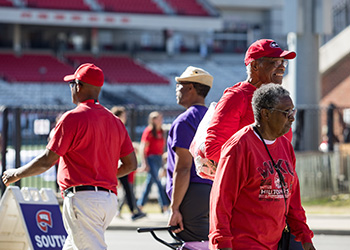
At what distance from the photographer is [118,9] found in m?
49.4

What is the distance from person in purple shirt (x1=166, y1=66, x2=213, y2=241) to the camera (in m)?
5.14

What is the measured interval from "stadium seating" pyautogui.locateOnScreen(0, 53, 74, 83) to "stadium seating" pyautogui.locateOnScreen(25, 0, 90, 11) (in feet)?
12.2

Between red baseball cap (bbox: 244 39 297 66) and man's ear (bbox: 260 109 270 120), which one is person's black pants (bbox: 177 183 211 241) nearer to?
red baseball cap (bbox: 244 39 297 66)

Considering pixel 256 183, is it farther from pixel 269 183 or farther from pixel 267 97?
pixel 267 97

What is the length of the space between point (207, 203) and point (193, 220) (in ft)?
0.55

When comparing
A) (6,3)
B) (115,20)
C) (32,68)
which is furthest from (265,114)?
(115,20)

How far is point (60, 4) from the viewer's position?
48.3 metres

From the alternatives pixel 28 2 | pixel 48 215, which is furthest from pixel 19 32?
pixel 48 215

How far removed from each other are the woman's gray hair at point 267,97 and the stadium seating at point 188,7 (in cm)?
4680

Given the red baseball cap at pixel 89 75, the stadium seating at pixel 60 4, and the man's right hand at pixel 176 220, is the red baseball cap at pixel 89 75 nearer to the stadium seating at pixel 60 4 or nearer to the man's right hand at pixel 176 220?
the man's right hand at pixel 176 220

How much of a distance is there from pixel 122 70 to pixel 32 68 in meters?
6.02

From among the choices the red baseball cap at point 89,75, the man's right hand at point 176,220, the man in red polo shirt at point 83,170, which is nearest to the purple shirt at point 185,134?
the man's right hand at point 176,220

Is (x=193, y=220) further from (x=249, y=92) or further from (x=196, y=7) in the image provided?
(x=196, y=7)

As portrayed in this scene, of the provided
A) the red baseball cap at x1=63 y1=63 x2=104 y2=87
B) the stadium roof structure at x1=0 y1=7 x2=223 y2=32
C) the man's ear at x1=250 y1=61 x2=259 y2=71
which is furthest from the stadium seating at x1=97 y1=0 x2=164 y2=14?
the man's ear at x1=250 y1=61 x2=259 y2=71
